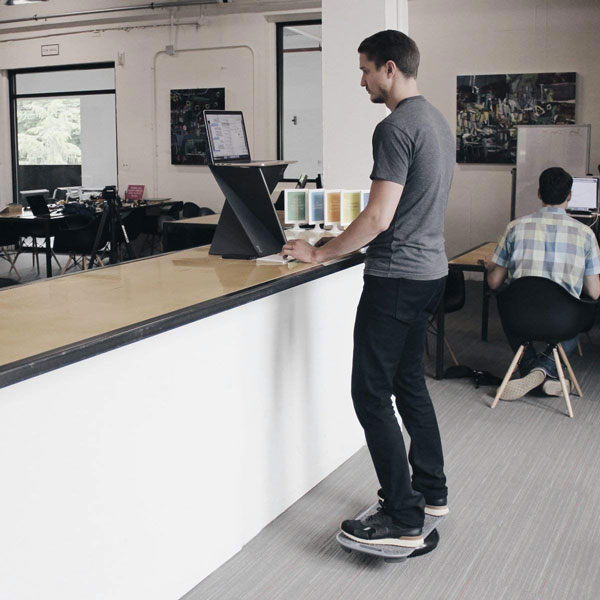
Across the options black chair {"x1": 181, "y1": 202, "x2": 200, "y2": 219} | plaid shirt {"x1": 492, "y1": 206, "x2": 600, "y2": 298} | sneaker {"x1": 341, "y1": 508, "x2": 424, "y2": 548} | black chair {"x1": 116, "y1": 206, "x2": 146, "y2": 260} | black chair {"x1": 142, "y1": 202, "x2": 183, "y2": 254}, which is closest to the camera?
sneaker {"x1": 341, "y1": 508, "x2": 424, "y2": 548}

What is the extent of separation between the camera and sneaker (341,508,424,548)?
2.67m

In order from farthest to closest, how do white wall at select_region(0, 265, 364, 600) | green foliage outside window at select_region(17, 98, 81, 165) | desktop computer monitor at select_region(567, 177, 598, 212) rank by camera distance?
1. green foliage outside window at select_region(17, 98, 81, 165)
2. desktop computer monitor at select_region(567, 177, 598, 212)
3. white wall at select_region(0, 265, 364, 600)

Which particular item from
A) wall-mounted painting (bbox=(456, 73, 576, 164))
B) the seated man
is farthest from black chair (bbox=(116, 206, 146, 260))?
the seated man

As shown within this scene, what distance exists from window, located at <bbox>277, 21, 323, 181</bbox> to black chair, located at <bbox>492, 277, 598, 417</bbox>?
17.4 ft

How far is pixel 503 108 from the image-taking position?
793 cm

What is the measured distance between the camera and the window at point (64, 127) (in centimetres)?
1041

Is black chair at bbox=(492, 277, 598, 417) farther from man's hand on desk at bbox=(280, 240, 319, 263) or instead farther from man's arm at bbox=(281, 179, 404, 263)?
man's arm at bbox=(281, 179, 404, 263)

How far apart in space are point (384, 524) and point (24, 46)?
9798 mm

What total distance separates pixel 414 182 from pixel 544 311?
1895 mm

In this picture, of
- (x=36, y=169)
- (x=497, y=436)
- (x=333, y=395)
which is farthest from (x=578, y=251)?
(x=36, y=169)

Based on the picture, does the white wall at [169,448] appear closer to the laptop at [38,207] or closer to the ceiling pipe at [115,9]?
the laptop at [38,207]

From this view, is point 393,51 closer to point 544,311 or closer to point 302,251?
point 302,251

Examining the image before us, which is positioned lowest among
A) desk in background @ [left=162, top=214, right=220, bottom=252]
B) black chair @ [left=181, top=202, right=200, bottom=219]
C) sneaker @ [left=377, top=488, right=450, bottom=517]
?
sneaker @ [left=377, top=488, right=450, bottom=517]

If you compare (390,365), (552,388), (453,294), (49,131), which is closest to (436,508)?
(390,365)
